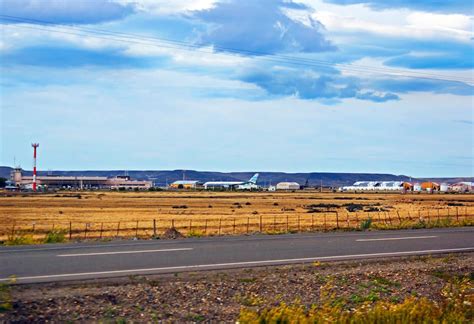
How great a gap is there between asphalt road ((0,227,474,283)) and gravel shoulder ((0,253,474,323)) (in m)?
1.04

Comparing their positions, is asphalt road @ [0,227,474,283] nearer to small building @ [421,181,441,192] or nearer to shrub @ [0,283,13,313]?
shrub @ [0,283,13,313]

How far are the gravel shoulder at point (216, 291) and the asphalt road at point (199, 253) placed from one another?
3.42 feet

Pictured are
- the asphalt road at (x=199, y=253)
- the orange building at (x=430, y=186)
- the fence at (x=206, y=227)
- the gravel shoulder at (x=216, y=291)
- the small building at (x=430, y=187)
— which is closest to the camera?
the gravel shoulder at (x=216, y=291)

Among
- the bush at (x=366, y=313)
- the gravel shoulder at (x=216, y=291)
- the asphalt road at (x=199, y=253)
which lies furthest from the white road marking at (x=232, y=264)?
the bush at (x=366, y=313)

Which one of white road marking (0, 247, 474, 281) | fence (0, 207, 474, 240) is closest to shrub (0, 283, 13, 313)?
white road marking (0, 247, 474, 281)

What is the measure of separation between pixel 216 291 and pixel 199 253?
518 centimetres

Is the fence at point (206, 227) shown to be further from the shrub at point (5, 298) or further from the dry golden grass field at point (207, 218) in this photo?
the shrub at point (5, 298)

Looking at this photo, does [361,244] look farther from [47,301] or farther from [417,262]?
[47,301]

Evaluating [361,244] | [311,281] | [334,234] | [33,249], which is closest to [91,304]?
[311,281]

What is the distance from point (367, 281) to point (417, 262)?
346 cm

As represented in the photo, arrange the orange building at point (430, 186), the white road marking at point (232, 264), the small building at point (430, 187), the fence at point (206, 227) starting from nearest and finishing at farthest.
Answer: the white road marking at point (232, 264) < the fence at point (206, 227) < the small building at point (430, 187) < the orange building at point (430, 186)

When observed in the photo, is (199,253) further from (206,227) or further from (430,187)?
(430,187)

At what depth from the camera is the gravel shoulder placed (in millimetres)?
10719

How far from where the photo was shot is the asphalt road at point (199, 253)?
1441cm
